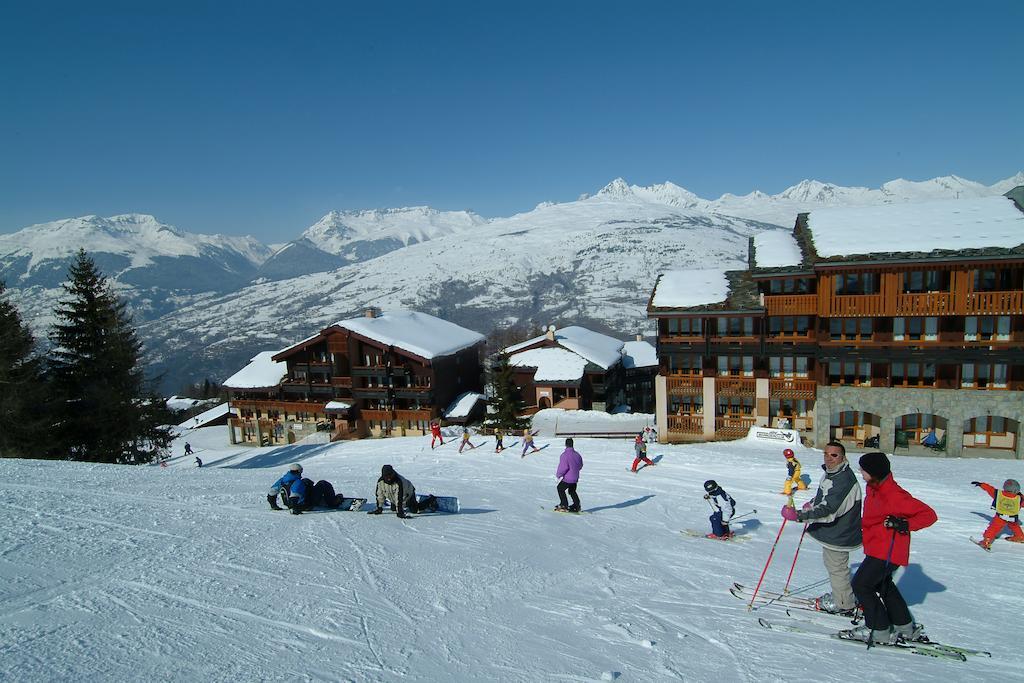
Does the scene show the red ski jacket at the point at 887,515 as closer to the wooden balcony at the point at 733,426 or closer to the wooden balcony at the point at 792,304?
the wooden balcony at the point at 792,304

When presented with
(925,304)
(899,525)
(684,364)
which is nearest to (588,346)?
(684,364)

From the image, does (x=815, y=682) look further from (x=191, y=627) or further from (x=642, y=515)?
(x=642, y=515)

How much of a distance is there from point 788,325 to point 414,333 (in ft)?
98.5

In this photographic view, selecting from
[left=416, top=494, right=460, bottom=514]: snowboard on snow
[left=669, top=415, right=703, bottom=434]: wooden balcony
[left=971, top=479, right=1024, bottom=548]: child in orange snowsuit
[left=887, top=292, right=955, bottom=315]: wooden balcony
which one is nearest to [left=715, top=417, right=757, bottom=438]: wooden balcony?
[left=669, top=415, right=703, bottom=434]: wooden balcony

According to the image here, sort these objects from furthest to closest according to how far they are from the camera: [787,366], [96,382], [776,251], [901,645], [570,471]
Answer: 1. [776,251]
2. [787,366]
3. [96,382]
4. [570,471]
5. [901,645]

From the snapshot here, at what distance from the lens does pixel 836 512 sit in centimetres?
642

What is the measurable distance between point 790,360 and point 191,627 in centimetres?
3111

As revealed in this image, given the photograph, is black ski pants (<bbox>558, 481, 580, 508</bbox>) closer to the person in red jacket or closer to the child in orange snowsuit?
the person in red jacket

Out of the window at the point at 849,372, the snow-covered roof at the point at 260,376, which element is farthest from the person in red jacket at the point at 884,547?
the snow-covered roof at the point at 260,376

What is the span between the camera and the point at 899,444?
2769cm

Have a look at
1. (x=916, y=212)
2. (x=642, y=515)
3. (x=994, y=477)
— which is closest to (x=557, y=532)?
(x=642, y=515)

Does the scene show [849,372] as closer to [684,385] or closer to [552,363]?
[684,385]

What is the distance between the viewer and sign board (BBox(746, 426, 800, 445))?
25.9 meters

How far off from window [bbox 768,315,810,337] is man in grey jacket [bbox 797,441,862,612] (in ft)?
86.7
